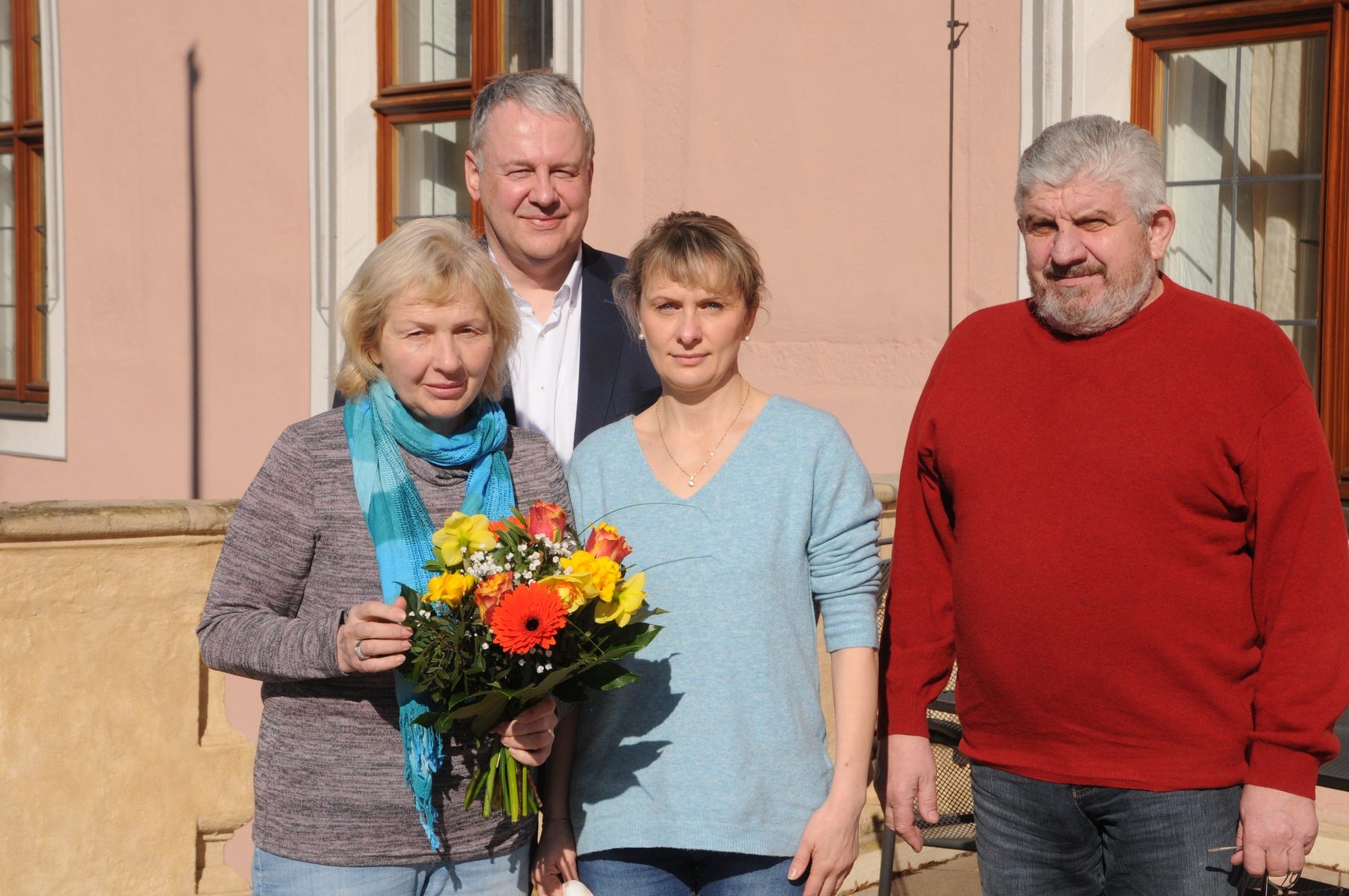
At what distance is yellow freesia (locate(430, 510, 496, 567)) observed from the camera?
5.92 ft

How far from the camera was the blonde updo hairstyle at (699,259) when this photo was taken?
6.62ft

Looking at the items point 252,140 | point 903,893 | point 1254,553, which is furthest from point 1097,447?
point 252,140

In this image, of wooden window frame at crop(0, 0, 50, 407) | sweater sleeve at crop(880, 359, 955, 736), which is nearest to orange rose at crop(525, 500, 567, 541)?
sweater sleeve at crop(880, 359, 955, 736)

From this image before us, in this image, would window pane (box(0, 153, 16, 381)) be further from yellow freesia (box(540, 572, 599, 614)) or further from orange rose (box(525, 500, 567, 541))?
yellow freesia (box(540, 572, 599, 614))

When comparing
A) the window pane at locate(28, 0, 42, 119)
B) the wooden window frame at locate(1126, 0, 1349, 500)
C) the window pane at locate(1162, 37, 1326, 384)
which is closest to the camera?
the wooden window frame at locate(1126, 0, 1349, 500)

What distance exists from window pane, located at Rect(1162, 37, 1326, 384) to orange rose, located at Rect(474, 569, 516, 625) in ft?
10.7

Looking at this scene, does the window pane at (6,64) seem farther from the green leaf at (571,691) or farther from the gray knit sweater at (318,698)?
the green leaf at (571,691)

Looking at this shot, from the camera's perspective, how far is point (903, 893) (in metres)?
3.92

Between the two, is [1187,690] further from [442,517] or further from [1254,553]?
[442,517]

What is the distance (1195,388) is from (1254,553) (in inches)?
10.3

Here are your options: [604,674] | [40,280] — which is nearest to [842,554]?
[604,674]

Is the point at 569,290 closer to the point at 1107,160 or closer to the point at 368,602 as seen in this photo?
the point at 368,602

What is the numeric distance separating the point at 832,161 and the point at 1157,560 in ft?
10.5

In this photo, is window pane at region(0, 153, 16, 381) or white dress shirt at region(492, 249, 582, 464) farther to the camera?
window pane at region(0, 153, 16, 381)
